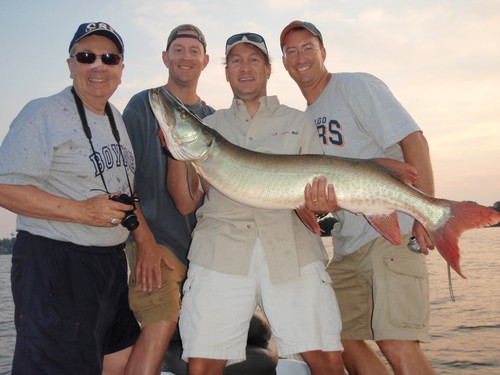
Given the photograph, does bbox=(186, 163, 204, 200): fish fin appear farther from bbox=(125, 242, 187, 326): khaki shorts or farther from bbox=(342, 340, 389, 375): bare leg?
bbox=(342, 340, 389, 375): bare leg

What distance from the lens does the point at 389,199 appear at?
3822 millimetres

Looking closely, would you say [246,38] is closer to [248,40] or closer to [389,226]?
[248,40]

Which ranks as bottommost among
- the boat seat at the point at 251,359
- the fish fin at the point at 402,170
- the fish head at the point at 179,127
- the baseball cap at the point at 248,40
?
the boat seat at the point at 251,359

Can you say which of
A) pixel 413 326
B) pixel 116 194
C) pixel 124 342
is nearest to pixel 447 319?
pixel 413 326

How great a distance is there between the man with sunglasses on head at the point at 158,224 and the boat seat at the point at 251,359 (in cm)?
67

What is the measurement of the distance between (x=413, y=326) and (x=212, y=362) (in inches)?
67.8

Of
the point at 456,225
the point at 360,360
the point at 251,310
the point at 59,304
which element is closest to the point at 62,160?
the point at 59,304

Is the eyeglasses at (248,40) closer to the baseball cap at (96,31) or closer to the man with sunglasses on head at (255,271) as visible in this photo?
the man with sunglasses on head at (255,271)

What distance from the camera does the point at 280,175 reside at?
12.6 ft

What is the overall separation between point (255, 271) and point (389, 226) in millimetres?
1211

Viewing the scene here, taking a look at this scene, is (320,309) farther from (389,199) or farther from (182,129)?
(182,129)

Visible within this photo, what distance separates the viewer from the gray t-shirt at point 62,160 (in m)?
3.34

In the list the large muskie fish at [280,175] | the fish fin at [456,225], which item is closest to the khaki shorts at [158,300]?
the large muskie fish at [280,175]

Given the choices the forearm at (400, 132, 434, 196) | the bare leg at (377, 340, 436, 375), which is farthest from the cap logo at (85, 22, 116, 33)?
the bare leg at (377, 340, 436, 375)
